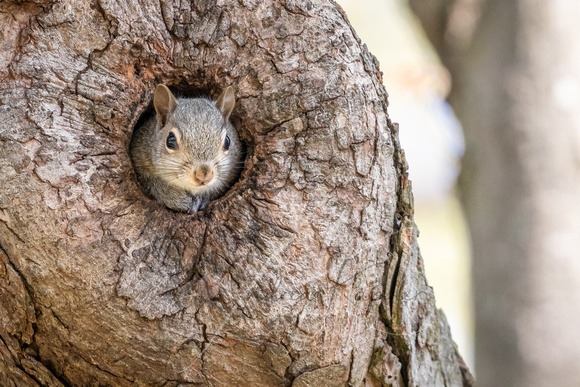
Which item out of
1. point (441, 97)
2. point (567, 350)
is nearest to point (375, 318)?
point (567, 350)

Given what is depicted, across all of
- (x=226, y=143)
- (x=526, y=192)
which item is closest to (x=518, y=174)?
(x=526, y=192)

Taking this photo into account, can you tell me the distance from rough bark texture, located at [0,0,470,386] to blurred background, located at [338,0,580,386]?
1413 millimetres

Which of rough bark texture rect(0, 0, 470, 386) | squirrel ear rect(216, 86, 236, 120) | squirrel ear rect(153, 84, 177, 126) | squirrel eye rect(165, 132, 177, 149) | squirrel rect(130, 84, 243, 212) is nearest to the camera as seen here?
rough bark texture rect(0, 0, 470, 386)

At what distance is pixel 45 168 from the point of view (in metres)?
2.12

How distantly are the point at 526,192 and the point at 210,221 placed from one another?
7.53ft

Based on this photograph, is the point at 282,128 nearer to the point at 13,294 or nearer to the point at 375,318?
→ the point at 375,318

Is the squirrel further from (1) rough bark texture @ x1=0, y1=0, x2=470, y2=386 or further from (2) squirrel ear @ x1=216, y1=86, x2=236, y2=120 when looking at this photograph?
(1) rough bark texture @ x1=0, y1=0, x2=470, y2=386

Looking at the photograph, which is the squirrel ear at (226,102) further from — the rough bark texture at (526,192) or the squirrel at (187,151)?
the rough bark texture at (526,192)

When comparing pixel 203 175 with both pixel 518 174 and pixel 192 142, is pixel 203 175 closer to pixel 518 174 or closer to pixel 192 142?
pixel 192 142

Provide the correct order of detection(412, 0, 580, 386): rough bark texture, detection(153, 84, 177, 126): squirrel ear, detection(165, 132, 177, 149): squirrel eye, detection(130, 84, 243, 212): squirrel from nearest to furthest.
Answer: detection(153, 84, 177, 126): squirrel ear < detection(130, 84, 243, 212): squirrel < detection(165, 132, 177, 149): squirrel eye < detection(412, 0, 580, 386): rough bark texture

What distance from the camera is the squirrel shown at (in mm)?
2829

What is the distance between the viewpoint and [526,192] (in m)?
3.72

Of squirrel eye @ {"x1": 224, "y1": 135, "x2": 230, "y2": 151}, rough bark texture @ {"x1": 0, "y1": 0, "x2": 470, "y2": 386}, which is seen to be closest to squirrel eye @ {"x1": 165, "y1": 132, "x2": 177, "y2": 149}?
squirrel eye @ {"x1": 224, "y1": 135, "x2": 230, "y2": 151}

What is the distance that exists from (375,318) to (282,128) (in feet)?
2.91
